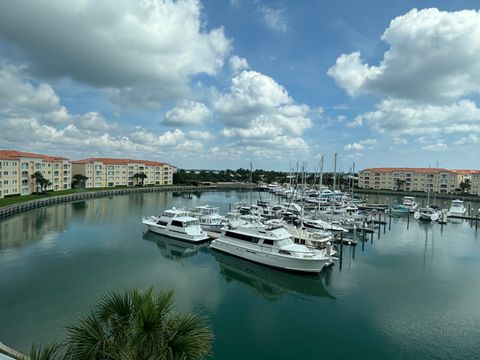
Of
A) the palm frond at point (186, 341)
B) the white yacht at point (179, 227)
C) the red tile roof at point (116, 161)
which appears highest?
the red tile roof at point (116, 161)

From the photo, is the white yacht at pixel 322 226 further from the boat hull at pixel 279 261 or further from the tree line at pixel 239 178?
the tree line at pixel 239 178

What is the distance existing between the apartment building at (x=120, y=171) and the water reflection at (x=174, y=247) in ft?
233

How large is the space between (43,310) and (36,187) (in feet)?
217

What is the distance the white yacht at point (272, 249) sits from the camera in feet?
82.4

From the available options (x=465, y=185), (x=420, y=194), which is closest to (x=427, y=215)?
(x=420, y=194)

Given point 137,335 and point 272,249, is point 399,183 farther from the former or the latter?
point 137,335

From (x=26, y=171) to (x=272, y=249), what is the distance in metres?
67.1

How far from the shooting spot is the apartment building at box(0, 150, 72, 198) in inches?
2429

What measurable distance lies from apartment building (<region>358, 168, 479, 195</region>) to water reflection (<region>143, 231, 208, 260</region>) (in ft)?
304

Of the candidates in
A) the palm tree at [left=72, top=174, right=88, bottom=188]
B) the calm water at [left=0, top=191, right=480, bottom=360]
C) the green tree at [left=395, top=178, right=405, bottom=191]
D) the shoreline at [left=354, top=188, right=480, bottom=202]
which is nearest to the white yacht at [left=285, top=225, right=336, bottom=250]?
the calm water at [left=0, top=191, right=480, bottom=360]

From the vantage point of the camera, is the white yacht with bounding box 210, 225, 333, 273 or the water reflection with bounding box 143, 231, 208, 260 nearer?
the white yacht with bounding box 210, 225, 333, 273

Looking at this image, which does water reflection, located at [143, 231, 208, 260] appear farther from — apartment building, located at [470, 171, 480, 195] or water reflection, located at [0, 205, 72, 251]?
apartment building, located at [470, 171, 480, 195]

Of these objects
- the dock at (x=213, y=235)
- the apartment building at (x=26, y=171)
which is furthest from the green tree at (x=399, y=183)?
the apartment building at (x=26, y=171)

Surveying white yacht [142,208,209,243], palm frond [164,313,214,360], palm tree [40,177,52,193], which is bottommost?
white yacht [142,208,209,243]
